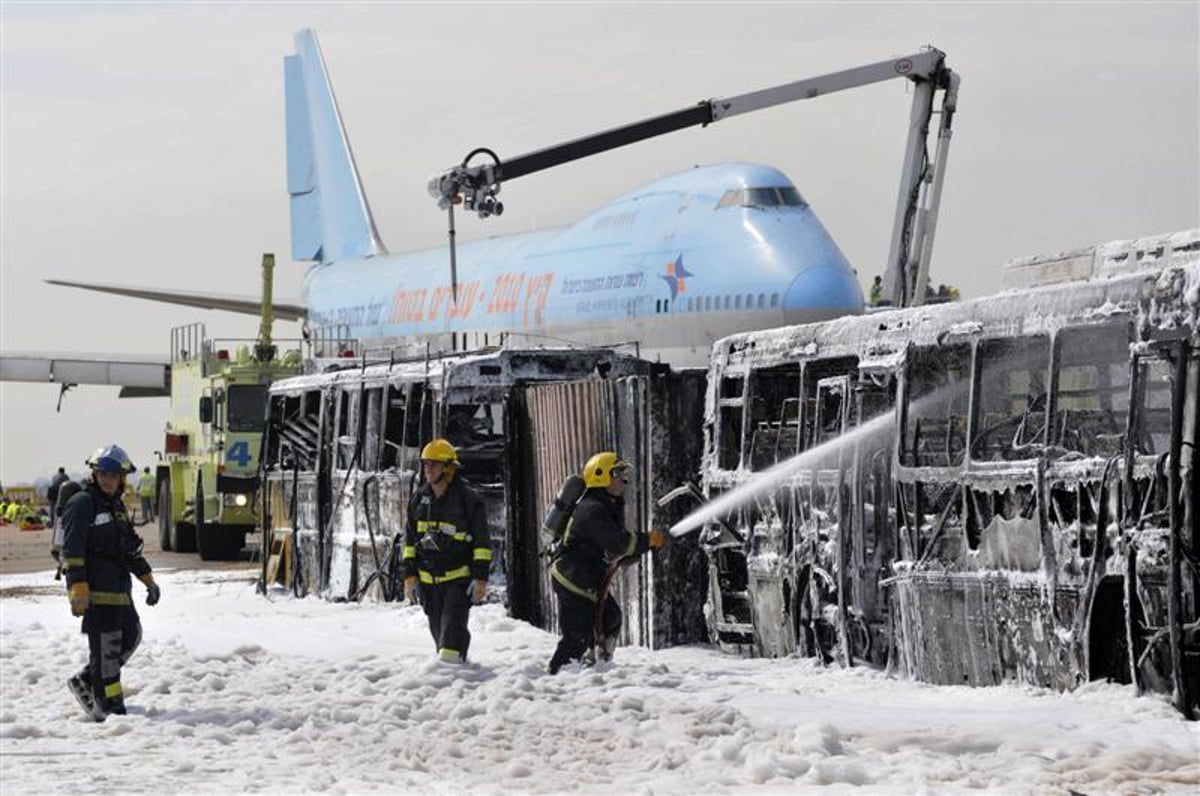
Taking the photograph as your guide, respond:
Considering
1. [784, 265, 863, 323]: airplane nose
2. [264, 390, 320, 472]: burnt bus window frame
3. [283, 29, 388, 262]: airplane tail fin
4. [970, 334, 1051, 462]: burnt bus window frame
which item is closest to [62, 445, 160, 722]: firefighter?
[970, 334, 1051, 462]: burnt bus window frame

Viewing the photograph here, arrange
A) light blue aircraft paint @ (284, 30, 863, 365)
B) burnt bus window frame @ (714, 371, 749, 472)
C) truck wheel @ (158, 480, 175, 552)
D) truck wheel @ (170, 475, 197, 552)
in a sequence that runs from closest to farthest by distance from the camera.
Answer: burnt bus window frame @ (714, 371, 749, 472), light blue aircraft paint @ (284, 30, 863, 365), truck wheel @ (170, 475, 197, 552), truck wheel @ (158, 480, 175, 552)

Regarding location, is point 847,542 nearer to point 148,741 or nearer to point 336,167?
point 148,741

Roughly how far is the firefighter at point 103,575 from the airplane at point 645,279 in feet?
35.9

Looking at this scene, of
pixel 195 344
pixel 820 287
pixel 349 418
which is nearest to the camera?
pixel 349 418

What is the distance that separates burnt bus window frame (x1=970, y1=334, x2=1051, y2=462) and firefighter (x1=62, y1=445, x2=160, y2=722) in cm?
496

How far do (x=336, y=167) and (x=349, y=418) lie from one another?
45.8 m

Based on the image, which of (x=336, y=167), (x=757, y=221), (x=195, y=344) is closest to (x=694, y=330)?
(x=757, y=221)

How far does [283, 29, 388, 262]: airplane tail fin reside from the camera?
209 feet

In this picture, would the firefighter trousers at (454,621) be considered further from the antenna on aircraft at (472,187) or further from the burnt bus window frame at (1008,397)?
the antenna on aircraft at (472,187)

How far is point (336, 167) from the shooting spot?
66062mm

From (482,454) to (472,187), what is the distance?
13599mm

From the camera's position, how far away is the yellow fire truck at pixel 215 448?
98.8 feet

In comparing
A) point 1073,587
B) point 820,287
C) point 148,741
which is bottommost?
point 148,741

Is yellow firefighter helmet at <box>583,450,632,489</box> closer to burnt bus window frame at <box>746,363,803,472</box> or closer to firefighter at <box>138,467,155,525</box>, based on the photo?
burnt bus window frame at <box>746,363,803,472</box>
